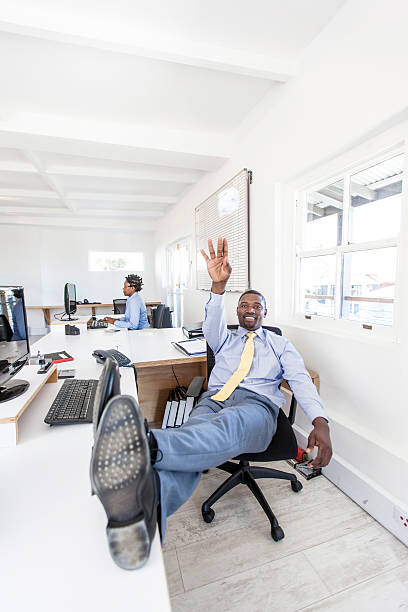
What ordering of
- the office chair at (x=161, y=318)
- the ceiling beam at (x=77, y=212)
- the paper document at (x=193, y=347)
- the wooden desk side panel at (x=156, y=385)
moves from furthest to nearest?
the ceiling beam at (x=77, y=212), the office chair at (x=161, y=318), the wooden desk side panel at (x=156, y=385), the paper document at (x=193, y=347)

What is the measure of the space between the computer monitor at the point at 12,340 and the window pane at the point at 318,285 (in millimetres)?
1807

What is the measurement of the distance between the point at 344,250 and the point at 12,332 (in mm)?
1844

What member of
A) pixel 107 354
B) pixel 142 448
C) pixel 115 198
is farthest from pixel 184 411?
pixel 115 198

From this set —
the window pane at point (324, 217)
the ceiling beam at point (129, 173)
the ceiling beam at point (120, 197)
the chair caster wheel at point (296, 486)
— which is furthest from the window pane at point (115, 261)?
the chair caster wheel at point (296, 486)

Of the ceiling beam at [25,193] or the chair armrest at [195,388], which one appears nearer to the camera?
the chair armrest at [195,388]

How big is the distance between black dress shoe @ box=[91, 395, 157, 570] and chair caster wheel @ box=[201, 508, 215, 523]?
44.0 inches

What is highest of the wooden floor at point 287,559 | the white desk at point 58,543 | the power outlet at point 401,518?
the white desk at point 58,543

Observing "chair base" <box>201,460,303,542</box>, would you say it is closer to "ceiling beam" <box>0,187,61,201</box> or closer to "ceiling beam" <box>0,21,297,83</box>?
"ceiling beam" <box>0,21,297,83</box>

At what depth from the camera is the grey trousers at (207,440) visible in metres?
0.92

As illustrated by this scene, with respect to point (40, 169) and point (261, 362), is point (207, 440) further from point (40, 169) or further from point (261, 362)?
point (40, 169)

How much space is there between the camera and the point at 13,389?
1.21 meters

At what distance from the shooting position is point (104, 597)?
1.76 ft

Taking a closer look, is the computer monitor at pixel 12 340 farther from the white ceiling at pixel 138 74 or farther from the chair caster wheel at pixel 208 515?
the white ceiling at pixel 138 74

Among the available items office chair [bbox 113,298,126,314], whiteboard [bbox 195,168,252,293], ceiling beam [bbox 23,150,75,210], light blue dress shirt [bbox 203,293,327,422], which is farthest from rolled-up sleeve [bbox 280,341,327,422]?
office chair [bbox 113,298,126,314]
